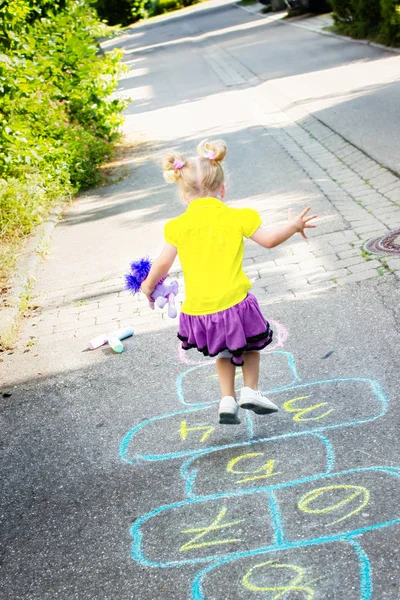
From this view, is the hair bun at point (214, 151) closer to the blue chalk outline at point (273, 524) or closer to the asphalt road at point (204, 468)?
the asphalt road at point (204, 468)

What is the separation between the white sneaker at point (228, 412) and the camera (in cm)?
385

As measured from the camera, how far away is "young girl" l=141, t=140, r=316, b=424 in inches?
146

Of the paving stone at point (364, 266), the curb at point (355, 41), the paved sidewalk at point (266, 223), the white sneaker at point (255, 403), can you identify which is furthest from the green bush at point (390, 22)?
the white sneaker at point (255, 403)

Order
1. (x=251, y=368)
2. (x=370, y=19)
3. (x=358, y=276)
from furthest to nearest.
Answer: (x=370, y=19), (x=358, y=276), (x=251, y=368)

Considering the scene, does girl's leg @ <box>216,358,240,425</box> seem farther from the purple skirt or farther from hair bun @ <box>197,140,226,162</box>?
hair bun @ <box>197,140,226,162</box>

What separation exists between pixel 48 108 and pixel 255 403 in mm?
8091

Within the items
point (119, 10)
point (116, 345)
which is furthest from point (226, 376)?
point (119, 10)

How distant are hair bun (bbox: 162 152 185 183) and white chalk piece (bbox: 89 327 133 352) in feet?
6.89

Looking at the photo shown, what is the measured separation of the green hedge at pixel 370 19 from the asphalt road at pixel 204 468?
12670 mm

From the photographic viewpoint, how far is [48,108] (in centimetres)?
1090

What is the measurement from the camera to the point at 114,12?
162ft

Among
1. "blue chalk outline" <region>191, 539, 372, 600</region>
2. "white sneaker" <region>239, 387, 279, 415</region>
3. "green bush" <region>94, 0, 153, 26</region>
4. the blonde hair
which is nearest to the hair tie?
the blonde hair

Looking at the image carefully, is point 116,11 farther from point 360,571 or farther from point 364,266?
point 360,571

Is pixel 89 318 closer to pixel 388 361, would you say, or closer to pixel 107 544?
pixel 388 361
